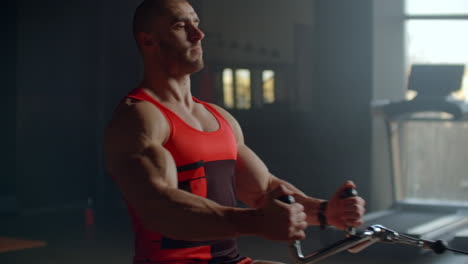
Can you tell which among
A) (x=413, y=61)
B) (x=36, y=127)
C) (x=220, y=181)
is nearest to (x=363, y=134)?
(x=413, y=61)

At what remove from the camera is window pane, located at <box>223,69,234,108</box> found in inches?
217

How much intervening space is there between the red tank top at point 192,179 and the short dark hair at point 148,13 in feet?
0.42

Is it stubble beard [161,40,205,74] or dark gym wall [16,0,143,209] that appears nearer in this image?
stubble beard [161,40,205,74]

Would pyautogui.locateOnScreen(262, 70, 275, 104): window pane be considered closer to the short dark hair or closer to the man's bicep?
the man's bicep

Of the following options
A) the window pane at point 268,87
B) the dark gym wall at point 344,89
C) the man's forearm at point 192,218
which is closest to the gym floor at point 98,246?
the dark gym wall at point 344,89

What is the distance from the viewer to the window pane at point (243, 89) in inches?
216

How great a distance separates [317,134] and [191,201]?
159 inches

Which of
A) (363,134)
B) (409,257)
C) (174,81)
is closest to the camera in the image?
(174,81)

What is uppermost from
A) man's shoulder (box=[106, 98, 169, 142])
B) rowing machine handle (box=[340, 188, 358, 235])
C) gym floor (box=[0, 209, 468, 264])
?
man's shoulder (box=[106, 98, 169, 142])

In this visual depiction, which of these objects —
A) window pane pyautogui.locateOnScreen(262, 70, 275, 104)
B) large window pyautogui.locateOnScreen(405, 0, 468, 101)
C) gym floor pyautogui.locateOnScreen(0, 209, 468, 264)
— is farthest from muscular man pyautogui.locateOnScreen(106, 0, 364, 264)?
large window pyautogui.locateOnScreen(405, 0, 468, 101)

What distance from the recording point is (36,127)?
5625 mm

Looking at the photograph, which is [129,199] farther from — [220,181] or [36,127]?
[36,127]

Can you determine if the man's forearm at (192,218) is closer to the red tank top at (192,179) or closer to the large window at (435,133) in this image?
the red tank top at (192,179)

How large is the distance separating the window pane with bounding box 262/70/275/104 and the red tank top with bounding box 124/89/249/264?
4.06 m
